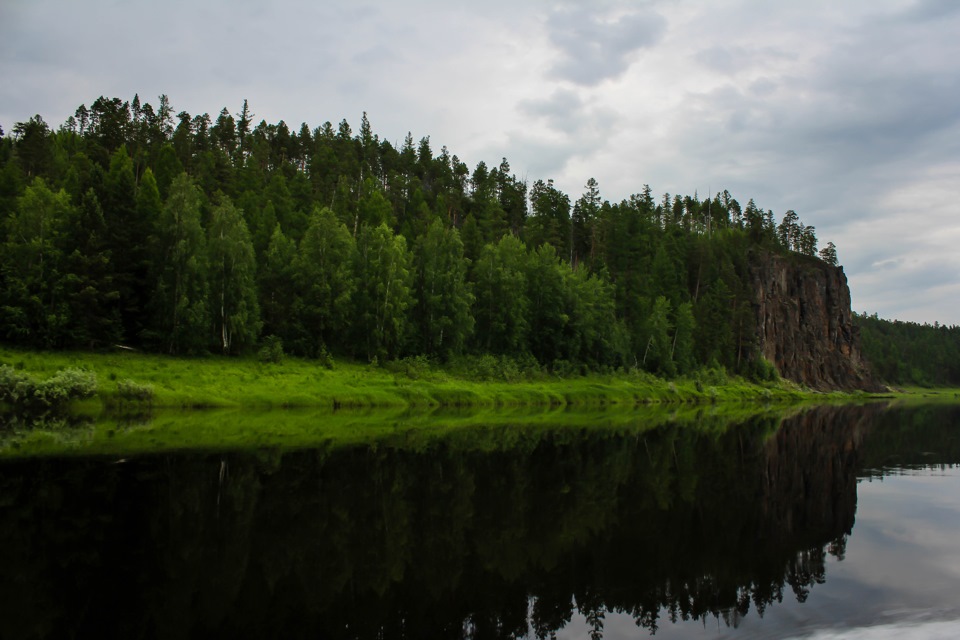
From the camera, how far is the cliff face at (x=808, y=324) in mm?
125750

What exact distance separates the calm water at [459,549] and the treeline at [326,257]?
112 feet

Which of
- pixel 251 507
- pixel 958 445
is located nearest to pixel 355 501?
pixel 251 507

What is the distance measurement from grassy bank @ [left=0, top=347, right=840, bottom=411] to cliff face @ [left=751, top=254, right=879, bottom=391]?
190ft

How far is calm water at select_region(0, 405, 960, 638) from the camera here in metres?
8.87

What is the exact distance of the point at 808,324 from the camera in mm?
137375

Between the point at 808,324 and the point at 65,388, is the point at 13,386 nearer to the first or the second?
the point at 65,388

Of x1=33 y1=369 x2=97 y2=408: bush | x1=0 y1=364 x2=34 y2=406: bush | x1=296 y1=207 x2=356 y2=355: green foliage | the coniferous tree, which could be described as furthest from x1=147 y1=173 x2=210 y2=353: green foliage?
x1=0 y1=364 x2=34 y2=406: bush

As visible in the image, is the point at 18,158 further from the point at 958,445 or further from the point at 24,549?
the point at 958,445

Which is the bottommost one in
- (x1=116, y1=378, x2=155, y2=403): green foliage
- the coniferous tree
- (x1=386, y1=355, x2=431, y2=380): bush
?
(x1=116, y1=378, x2=155, y2=403): green foliage

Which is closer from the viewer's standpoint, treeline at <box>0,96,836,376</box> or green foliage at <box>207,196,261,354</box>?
treeline at <box>0,96,836,376</box>

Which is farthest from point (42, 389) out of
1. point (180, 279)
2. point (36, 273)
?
point (180, 279)

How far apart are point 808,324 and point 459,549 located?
478 ft

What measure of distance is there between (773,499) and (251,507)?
49.5 feet

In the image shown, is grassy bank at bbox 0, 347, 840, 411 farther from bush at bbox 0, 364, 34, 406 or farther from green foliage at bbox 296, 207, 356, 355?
green foliage at bbox 296, 207, 356, 355
